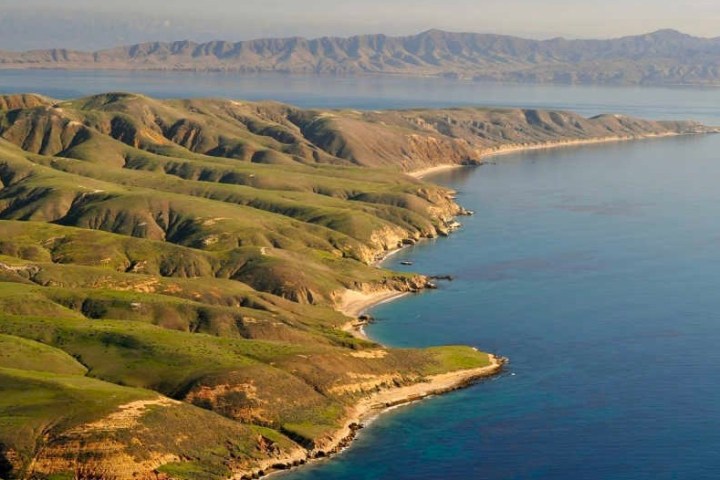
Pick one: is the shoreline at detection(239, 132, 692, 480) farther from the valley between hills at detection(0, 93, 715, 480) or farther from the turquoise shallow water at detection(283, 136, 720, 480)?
the turquoise shallow water at detection(283, 136, 720, 480)

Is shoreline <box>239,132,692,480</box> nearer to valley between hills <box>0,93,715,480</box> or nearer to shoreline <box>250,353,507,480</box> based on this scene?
shoreline <box>250,353,507,480</box>

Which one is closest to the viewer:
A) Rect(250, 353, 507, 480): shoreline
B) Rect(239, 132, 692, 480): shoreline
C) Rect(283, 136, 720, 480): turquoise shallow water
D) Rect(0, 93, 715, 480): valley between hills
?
Rect(0, 93, 715, 480): valley between hills

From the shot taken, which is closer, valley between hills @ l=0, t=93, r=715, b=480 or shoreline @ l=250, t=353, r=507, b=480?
valley between hills @ l=0, t=93, r=715, b=480

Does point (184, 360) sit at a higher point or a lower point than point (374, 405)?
higher

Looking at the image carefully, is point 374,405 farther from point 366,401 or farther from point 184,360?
point 184,360

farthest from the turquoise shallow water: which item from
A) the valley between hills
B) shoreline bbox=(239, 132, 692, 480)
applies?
the valley between hills

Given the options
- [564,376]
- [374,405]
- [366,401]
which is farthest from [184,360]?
[564,376]

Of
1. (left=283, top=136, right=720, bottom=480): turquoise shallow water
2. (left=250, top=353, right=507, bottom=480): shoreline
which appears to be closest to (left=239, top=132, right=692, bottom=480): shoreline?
Answer: (left=250, top=353, right=507, bottom=480): shoreline

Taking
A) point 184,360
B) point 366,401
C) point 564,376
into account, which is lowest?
point 366,401

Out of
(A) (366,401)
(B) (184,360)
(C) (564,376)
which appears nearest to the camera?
(B) (184,360)

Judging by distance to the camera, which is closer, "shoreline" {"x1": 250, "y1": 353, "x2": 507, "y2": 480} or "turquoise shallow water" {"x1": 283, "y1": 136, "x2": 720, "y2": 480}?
"shoreline" {"x1": 250, "y1": 353, "x2": 507, "y2": 480}

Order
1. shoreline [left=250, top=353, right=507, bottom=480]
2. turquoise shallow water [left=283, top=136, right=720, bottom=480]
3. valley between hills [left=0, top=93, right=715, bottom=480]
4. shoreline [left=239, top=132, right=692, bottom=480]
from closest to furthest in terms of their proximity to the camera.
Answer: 1. valley between hills [left=0, top=93, right=715, bottom=480]
2. shoreline [left=250, top=353, right=507, bottom=480]
3. shoreline [left=239, top=132, right=692, bottom=480]
4. turquoise shallow water [left=283, top=136, right=720, bottom=480]
